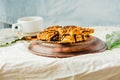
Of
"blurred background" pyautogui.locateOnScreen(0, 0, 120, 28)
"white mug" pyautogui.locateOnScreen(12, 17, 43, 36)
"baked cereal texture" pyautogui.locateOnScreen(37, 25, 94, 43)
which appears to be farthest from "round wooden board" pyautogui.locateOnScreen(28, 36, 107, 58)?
"blurred background" pyautogui.locateOnScreen(0, 0, 120, 28)

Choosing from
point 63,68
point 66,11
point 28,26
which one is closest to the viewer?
point 63,68

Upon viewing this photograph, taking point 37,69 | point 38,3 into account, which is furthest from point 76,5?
point 37,69

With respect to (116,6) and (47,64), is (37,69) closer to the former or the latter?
(47,64)

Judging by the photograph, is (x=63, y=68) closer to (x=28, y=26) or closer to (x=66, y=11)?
(x=28, y=26)

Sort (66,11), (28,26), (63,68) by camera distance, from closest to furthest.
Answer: (63,68), (28,26), (66,11)

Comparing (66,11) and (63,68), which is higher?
(66,11)

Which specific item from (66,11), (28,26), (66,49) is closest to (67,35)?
(66,49)

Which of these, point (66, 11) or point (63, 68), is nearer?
point (63, 68)
